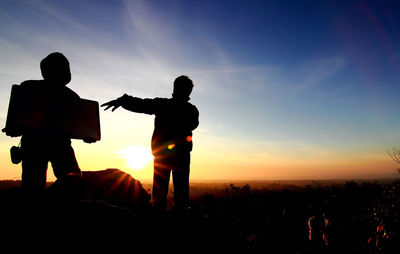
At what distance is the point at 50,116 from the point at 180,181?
2.61m

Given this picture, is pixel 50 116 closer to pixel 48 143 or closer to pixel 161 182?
pixel 48 143

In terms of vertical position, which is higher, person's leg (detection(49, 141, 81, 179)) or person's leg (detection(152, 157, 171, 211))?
person's leg (detection(49, 141, 81, 179))

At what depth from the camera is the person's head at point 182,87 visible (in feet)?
17.5

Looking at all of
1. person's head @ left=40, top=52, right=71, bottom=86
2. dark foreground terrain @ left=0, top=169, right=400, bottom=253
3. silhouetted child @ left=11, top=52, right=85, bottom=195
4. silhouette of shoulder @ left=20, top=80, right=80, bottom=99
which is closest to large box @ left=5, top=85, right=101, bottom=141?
silhouetted child @ left=11, top=52, right=85, bottom=195

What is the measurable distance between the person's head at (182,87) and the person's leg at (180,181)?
1191mm

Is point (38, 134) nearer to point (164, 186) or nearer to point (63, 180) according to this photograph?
point (63, 180)

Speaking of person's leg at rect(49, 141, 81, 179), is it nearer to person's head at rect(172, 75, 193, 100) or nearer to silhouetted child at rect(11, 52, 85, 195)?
silhouetted child at rect(11, 52, 85, 195)

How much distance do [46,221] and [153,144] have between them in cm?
302

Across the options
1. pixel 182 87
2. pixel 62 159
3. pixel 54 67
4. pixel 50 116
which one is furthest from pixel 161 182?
pixel 54 67

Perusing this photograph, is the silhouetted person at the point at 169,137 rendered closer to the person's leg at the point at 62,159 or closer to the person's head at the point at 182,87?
the person's head at the point at 182,87

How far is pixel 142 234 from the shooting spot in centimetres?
238

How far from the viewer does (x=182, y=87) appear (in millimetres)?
5359

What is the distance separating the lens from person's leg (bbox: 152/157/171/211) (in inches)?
204

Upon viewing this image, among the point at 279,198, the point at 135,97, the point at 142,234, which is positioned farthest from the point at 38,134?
the point at 279,198
